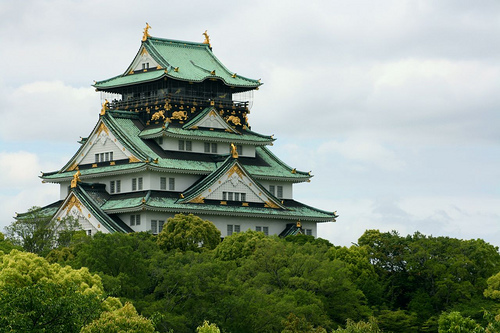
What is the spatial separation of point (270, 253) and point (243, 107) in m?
34.5

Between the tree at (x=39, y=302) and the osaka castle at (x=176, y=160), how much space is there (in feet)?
123

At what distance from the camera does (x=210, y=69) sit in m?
111

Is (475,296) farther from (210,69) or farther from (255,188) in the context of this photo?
(210,69)

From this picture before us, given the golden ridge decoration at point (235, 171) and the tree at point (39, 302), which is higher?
the golden ridge decoration at point (235, 171)

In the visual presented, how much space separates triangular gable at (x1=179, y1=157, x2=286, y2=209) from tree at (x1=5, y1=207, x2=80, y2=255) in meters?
10.5

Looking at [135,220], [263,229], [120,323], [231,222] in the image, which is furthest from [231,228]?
[120,323]

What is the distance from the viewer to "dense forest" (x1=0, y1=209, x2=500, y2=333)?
56.1 metres

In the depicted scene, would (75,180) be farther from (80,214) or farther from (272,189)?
(272,189)

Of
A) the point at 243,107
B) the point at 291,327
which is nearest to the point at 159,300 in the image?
the point at 291,327

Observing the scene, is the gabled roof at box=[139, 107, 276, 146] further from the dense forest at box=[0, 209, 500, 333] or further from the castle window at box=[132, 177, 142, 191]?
the dense forest at box=[0, 209, 500, 333]

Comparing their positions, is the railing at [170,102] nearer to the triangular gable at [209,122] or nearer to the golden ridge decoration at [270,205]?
the triangular gable at [209,122]

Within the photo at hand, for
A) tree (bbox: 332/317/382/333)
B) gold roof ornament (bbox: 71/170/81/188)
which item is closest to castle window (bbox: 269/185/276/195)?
gold roof ornament (bbox: 71/170/81/188)

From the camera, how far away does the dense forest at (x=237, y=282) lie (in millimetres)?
56062

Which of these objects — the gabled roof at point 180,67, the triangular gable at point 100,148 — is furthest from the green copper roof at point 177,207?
the gabled roof at point 180,67
